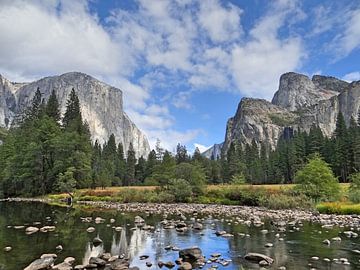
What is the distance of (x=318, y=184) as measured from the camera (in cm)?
4659

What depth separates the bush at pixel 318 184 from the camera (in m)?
45.5

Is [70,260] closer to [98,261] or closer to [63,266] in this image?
[63,266]

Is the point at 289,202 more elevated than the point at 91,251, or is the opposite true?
the point at 289,202

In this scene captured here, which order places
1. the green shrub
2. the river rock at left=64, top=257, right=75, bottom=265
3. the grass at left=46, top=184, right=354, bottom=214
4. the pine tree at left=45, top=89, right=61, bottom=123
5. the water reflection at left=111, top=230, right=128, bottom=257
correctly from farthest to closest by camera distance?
the pine tree at left=45, top=89, right=61, bottom=123, the grass at left=46, top=184, right=354, bottom=214, the green shrub, the water reflection at left=111, top=230, right=128, bottom=257, the river rock at left=64, top=257, right=75, bottom=265

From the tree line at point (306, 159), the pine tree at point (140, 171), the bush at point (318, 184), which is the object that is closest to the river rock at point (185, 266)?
the bush at point (318, 184)

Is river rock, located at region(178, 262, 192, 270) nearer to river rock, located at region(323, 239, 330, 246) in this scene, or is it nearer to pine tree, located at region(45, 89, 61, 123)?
river rock, located at region(323, 239, 330, 246)

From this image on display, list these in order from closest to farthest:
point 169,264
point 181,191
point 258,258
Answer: point 169,264 → point 258,258 → point 181,191

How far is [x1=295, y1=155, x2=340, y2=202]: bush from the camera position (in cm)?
4550

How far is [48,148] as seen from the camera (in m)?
70.6

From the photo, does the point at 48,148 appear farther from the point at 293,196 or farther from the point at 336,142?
the point at 336,142

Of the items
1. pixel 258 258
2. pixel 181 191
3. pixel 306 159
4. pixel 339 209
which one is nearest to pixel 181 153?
pixel 306 159

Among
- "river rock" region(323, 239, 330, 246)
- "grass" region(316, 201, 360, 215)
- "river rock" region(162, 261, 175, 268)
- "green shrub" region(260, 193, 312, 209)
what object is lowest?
"river rock" region(162, 261, 175, 268)

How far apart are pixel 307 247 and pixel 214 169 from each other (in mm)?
103332

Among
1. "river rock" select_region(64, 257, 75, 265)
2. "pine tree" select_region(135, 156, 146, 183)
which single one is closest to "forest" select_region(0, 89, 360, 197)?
"pine tree" select_region(135, 156, 146, 183)
